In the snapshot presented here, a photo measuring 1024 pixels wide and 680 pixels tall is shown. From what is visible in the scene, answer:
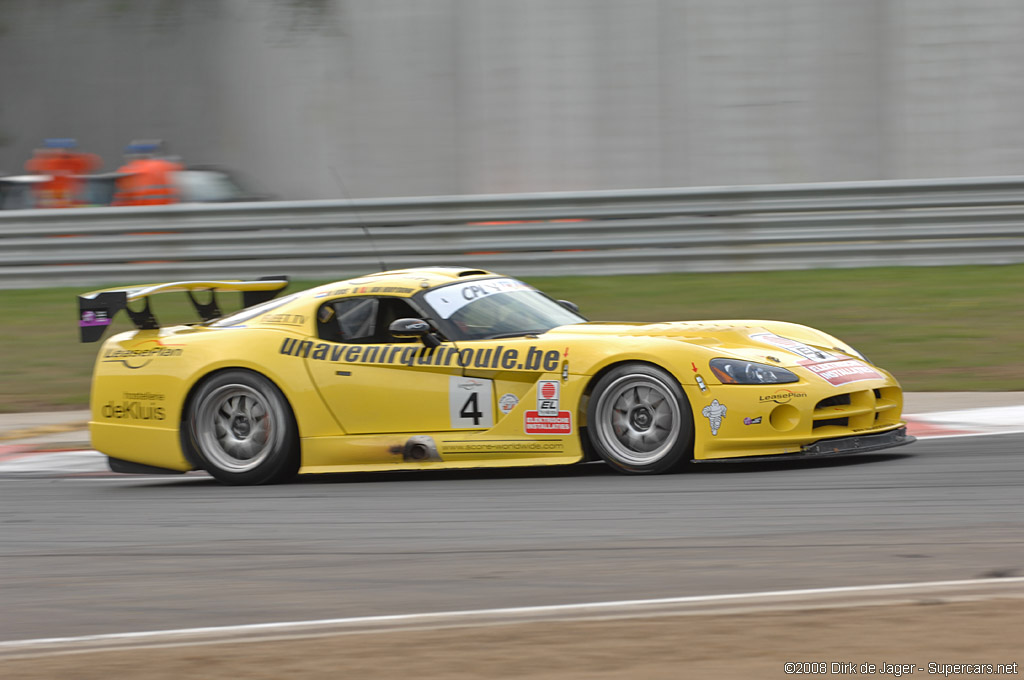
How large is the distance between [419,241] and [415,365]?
6213mm

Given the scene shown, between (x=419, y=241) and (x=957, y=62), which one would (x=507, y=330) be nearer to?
(x=419, y=241)

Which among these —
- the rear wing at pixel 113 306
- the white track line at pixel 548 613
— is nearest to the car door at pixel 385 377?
the rear wing at pixel 113 306

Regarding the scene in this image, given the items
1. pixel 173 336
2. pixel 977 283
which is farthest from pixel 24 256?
pixel 977 283

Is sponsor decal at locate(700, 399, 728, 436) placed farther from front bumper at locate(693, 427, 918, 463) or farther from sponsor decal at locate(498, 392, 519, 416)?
sponsor decal at locate(498, 392, 519, 416)

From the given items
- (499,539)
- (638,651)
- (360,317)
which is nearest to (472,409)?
(360,317)

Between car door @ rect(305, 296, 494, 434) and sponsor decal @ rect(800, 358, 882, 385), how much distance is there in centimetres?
168

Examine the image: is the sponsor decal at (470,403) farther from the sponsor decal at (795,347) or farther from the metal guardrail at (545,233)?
the metal guardrail at (545,233)

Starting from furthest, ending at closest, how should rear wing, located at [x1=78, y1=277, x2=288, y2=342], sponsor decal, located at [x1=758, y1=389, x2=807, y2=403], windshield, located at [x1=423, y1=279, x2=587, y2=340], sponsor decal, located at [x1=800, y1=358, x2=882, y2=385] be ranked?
rear wing, located at [x1=78, y1=277, x2=288, y2=342] < windshield, located at [x1=423, y1=279, x2=587, y2=340] < sponsor decal, located at [x1=800, y1=358, x2=882, y2=385] < sponsor decal, located at [x1=758, y1=389, x2=807, y2=403]

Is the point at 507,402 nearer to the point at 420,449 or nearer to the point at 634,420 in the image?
the point at 420,449

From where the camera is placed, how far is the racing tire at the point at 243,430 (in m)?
7.78

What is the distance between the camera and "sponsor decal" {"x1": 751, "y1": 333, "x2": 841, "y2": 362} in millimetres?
7270

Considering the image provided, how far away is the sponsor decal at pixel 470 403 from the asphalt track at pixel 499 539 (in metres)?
0.32

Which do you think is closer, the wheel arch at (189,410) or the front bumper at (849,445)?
the front bumper at (849,445)

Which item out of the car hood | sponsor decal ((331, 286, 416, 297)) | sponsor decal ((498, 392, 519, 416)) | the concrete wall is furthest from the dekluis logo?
the concrete wall
